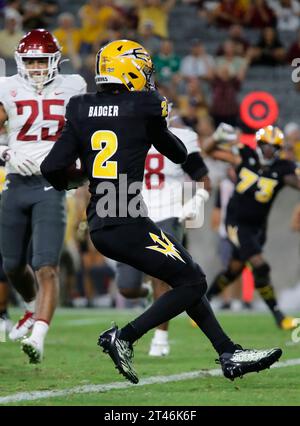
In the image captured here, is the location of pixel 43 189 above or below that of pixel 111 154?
below

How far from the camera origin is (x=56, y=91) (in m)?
6.72

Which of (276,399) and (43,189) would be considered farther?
(43,189)

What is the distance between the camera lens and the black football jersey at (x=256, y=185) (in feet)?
31.8

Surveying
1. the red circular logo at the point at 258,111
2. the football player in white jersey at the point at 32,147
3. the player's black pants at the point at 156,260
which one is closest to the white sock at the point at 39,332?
the football player in white jersey at the point at 32,147

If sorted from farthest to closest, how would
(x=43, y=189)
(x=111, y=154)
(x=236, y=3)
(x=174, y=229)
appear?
(x=236, y=3)
(x=174, y=229)
(x=43, y=189)
(x=111, y=154)

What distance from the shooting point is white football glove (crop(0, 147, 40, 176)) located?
21.4 feet

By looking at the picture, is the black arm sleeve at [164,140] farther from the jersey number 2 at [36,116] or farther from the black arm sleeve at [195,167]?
the black arm sleeve at [195,167]

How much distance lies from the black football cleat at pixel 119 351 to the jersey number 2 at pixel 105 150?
2.44ft

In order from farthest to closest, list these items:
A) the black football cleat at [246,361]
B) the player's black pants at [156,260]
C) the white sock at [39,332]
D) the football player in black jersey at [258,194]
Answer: the football player in black jersey at [258,194]
the white sock at [39,332]
the black football cleat at [246,361]
the player's black pants at [156,260]

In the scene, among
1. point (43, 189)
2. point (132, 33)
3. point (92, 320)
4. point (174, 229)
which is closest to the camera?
point (43, 189)

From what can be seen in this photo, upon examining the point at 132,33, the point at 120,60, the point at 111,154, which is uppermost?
the point at 120,60
